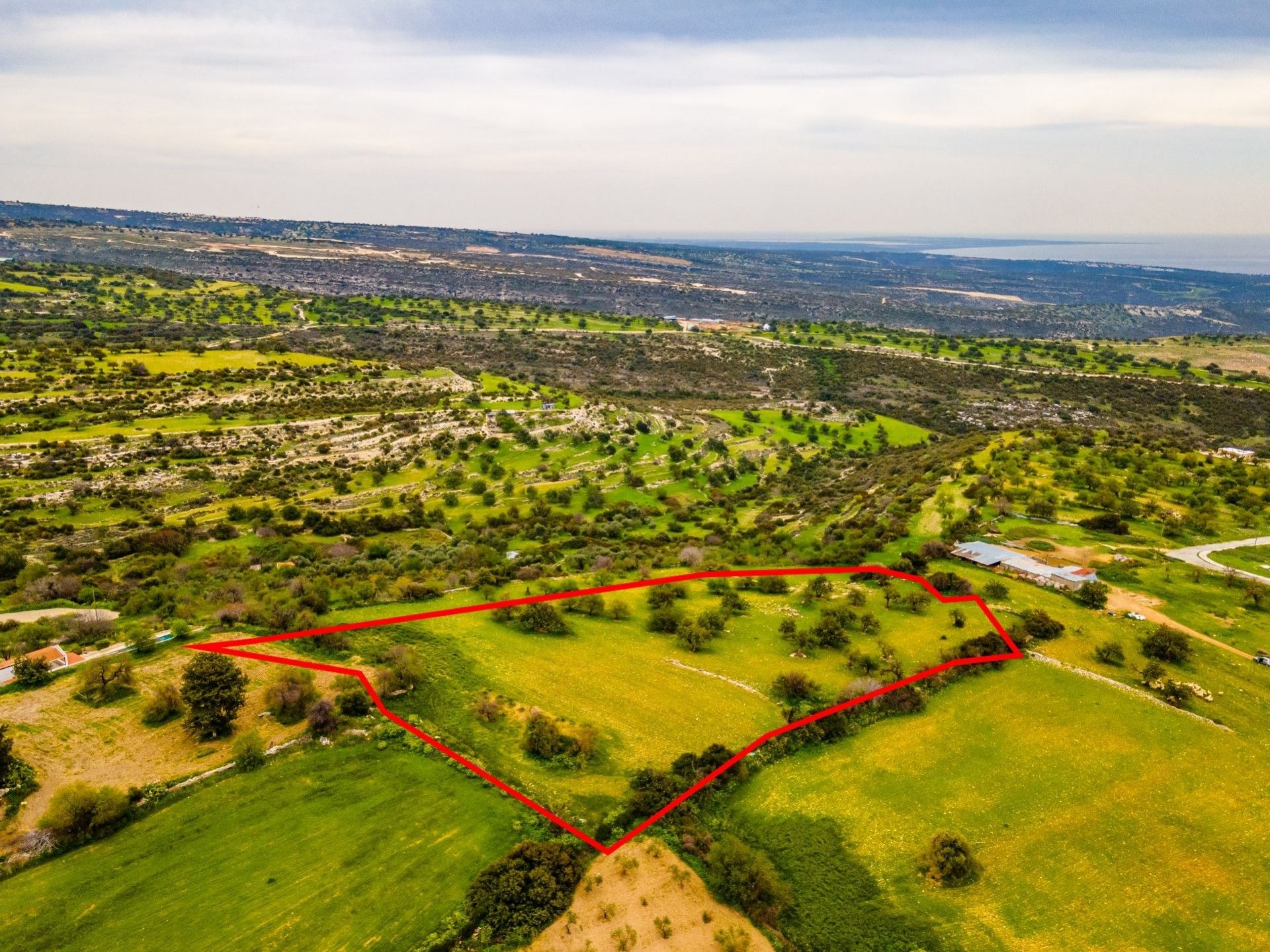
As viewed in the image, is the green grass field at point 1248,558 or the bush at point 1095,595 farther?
the green grass field at point 1248,558

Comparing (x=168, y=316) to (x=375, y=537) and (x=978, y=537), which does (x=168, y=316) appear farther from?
(x=978, y=537)

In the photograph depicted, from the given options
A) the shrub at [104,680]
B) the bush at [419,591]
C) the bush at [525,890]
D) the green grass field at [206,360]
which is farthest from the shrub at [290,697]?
the green grass field at [206,360]

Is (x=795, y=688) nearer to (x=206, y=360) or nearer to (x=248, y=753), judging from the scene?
(x=248, y=753)

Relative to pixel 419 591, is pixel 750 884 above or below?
below

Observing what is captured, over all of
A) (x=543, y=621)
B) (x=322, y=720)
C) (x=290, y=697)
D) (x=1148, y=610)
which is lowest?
(x=322, y=720)

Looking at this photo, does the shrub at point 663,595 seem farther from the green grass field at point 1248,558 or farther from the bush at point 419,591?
the green grass field at point 1248,558

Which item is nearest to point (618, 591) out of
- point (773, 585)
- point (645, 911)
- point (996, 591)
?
point (773, 585)
